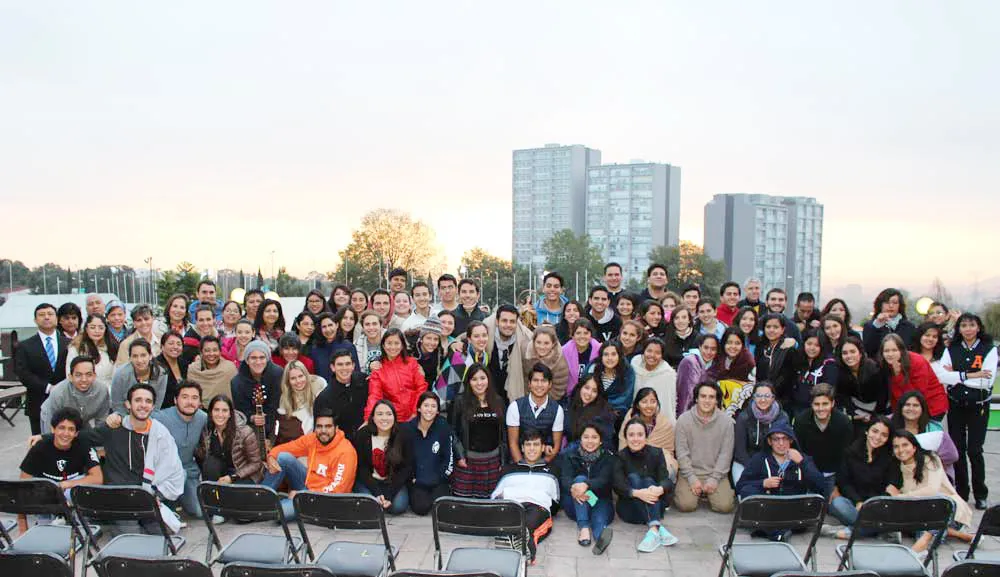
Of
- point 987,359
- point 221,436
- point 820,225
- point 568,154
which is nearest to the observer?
point 221,436

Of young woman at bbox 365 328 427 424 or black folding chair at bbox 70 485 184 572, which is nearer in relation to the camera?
black folding chair at bbox 70 485 184 572

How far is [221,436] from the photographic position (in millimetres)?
5008

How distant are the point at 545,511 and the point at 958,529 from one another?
9.47 ft

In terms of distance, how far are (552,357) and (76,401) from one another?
3.71 metres

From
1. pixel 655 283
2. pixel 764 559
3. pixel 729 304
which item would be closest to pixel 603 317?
pixel 655 283

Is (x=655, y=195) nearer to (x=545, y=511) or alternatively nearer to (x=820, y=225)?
(x=820, y=225)

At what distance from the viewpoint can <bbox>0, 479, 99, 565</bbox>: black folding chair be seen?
358 centimetres

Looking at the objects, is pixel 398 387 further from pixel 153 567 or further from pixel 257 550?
pixel 153 567

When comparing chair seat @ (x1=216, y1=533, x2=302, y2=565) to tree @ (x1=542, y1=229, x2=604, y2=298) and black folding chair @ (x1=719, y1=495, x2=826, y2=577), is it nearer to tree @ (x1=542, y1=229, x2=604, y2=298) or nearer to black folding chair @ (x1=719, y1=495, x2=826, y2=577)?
black folding chair @ (x1=719, y1=495, x2=826, y2=577)

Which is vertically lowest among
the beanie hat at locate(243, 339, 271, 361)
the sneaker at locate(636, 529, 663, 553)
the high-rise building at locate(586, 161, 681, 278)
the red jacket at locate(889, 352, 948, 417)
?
the sneaker at locate(636, 529, 663, 553)

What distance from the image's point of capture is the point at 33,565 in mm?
2863

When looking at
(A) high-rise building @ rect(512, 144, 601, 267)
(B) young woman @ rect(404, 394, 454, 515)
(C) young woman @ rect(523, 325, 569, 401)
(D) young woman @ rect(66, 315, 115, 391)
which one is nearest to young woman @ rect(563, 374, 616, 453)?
(C) young woman @ rect(523, 325, 569, 401)

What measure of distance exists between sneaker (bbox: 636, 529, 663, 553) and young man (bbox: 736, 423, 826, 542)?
33.7 inches

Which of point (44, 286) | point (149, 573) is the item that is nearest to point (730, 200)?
point (44, 286)
